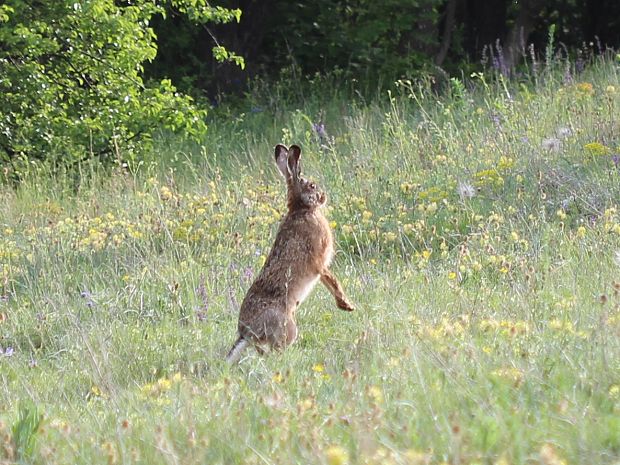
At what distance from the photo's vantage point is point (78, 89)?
1265 centimetres

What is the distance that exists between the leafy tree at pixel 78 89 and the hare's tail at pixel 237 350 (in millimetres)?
6206

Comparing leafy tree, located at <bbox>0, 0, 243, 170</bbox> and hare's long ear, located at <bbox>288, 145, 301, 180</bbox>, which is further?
leafy tree, located at <bbox>0, 0, 243, 170</bbox>

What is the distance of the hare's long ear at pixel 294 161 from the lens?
255 inches

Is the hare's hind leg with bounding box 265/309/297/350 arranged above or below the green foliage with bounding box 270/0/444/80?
above

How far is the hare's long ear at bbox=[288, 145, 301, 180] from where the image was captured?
6.46 meters

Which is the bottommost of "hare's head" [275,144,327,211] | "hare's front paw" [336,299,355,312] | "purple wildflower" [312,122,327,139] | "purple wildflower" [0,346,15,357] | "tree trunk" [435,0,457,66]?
"tree trunk" [435,0,457,66]

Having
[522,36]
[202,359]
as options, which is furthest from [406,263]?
[522,36]

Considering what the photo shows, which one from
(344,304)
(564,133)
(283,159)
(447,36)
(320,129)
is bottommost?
(447,36)

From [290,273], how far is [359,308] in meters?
0.63

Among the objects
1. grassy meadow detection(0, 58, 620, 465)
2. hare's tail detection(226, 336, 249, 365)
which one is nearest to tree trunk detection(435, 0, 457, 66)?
grassy meadow detection(0, 58, 620, 465)

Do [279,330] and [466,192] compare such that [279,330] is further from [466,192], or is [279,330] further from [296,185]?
[466,192]

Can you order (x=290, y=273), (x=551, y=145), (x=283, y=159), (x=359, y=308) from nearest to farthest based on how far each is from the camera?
(x=290, y=273) → (x=359, y=308) → (x=283, y=159) → (x=551, y=145)

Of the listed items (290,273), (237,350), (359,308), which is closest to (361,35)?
(359,308)

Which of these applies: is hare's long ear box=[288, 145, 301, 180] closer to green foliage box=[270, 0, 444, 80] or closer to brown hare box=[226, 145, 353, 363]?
brown hare box=[226, 145, 353, 363]
